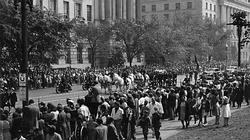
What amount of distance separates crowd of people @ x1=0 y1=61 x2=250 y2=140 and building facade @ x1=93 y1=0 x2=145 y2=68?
37.9m

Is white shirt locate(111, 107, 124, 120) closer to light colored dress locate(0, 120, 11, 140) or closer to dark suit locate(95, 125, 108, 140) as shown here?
dark suit locate(95, 125, 108, 140)

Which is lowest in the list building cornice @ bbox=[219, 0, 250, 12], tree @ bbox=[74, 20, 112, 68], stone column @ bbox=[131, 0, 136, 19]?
tree @ bbox=[74, 20, 112, 68]

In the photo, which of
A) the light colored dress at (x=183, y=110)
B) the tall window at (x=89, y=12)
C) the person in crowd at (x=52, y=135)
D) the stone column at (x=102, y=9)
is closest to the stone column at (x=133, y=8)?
the stone column at (x=102, y=9)

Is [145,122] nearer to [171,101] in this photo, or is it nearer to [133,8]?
[171,101]

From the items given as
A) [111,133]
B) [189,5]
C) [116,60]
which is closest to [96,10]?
[116,60]

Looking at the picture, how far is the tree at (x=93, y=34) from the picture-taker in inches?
2165

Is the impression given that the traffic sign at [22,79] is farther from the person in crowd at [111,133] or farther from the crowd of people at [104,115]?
the person in crowd at [111,133]

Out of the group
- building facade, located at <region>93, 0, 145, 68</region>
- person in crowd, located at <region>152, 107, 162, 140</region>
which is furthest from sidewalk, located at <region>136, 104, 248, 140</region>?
building facade, located at <region>93, 0, 145, 68</region>

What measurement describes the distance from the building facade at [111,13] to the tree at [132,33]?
2.75 metres

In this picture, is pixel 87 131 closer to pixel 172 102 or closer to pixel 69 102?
pixel 69 102

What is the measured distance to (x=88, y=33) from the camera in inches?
2179

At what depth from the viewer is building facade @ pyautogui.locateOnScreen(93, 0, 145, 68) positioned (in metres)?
62.8

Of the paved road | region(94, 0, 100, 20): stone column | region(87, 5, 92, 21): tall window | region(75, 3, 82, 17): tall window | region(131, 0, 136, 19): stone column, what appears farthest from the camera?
region(131, 0, 136, 19): stone column

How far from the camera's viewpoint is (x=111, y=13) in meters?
69.6
